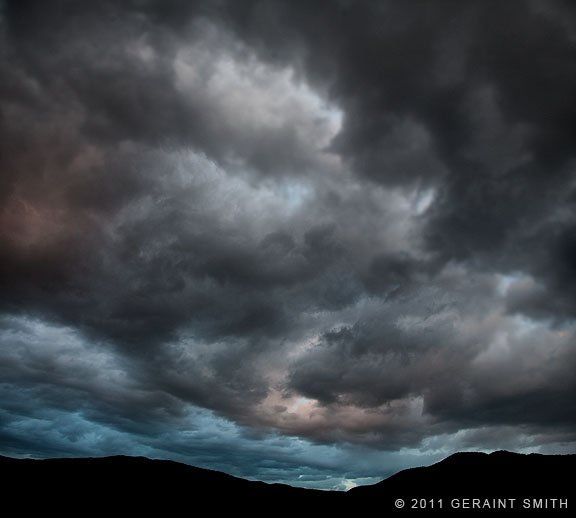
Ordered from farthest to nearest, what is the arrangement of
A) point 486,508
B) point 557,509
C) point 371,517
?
point 371,517, point 486,508, point 557,509

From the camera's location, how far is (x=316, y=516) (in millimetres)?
197125

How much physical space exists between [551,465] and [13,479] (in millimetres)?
270902

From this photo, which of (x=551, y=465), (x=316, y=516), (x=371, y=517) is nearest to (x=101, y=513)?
(x=316, y=516)

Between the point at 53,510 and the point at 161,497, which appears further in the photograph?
the point at 161,497

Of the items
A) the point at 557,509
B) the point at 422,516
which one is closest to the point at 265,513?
the point at 422,516

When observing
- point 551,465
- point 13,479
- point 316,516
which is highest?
point 551,465

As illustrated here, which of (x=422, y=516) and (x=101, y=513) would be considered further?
(x=422, y=516)

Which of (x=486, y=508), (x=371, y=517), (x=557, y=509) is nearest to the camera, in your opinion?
(x=557, y=509)

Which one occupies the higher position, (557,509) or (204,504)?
(557,509)

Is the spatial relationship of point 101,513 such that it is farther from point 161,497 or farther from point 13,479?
point 13,479

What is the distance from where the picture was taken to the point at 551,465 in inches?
7776

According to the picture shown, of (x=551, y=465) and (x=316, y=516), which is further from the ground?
(x=551, y=465)

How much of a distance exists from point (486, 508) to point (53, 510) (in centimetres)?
18542

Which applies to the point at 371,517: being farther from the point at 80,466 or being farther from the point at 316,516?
the point at 80,466
